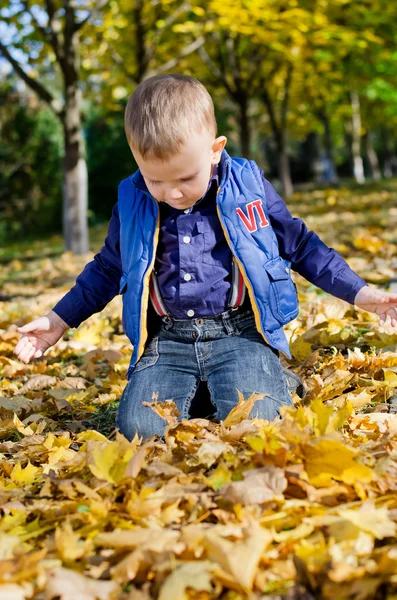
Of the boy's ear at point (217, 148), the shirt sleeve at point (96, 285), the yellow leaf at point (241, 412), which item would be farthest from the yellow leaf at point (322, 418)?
the shirt sleeve at point (96, 285)

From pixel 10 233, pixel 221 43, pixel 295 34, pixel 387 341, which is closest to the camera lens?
pixel 387 341

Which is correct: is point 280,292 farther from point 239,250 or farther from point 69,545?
point 69,545

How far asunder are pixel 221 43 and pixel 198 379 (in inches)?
542

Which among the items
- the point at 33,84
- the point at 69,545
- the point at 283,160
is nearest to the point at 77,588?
the point at 69,545

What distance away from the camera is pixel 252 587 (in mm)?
1323

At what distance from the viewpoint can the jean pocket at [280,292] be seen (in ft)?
7.88

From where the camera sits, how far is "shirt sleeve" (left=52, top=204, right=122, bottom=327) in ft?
8.51

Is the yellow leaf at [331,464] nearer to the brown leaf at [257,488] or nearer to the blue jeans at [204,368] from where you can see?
the brown leaf at [257,488]

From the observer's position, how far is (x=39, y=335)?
8.33 ft

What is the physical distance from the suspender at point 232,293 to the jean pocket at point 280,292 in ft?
0.40

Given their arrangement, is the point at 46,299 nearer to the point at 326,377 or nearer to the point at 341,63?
the point at 326,377

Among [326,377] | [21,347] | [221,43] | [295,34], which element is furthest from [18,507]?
[221,43]

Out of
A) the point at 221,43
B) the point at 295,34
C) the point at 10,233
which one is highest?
the point at 221,43

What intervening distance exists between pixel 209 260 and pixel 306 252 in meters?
0.38
